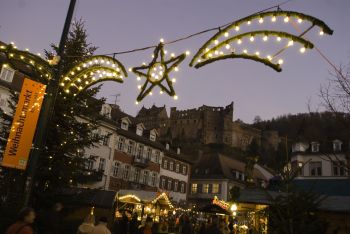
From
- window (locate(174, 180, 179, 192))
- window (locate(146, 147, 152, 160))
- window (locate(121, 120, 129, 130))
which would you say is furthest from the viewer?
window (locate(174, 180, 179, 192))

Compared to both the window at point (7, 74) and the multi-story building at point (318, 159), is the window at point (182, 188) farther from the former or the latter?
the window at point (7, 74)

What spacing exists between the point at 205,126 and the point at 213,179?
5512 cm

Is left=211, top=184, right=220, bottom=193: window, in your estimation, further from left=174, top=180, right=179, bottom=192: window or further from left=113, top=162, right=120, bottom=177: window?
left=113, top=162, right=120, bottom=177: window

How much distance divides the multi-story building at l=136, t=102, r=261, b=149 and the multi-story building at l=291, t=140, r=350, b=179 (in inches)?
2221

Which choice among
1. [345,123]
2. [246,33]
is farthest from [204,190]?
[246,33]

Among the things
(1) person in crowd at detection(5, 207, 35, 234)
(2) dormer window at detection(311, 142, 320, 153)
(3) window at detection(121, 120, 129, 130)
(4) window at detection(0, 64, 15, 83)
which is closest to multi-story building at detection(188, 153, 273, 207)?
(2) dormer window at detection(311, 142, 320, 153)

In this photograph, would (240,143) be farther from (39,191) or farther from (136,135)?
(39,191)

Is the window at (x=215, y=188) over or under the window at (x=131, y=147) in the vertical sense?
under

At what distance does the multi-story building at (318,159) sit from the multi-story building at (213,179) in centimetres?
710

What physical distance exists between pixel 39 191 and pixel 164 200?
488 inches

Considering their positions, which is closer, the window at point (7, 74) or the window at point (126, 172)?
the window at point (7, 74)

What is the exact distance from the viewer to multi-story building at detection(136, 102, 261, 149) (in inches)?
4222

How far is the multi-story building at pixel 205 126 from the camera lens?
107250 millimetres

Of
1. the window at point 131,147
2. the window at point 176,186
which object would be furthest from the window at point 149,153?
the window at point 176,186
